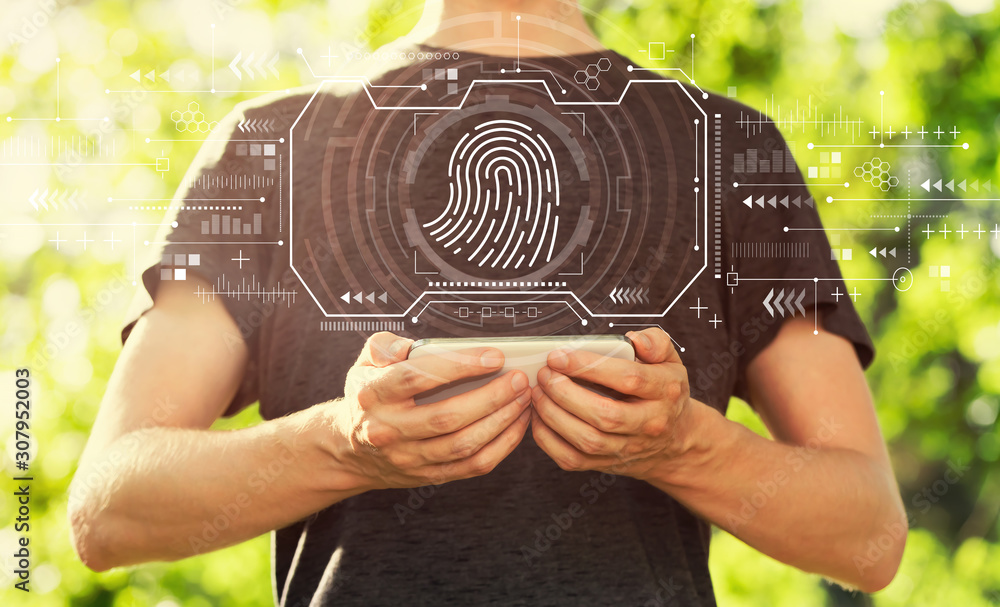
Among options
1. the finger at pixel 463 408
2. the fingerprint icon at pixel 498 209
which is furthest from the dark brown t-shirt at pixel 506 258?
the finger at pixel 463 408

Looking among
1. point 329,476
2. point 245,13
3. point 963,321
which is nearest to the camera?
point 329,476

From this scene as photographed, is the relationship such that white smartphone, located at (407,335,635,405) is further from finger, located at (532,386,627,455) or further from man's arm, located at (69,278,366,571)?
man's arm, located at (69,278,366,571)

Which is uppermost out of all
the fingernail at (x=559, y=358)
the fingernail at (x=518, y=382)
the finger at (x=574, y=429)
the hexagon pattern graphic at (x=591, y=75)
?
the hexagon pattern graphic at (x=591, y=75)

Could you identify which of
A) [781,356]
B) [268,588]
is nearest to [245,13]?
[781,356]

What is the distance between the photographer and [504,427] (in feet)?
1.94

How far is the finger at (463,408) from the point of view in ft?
1.88

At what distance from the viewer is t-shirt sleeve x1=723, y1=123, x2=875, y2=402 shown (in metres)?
0.87

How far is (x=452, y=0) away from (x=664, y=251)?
0.42 metres

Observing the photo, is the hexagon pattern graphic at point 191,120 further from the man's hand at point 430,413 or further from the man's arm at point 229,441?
the man's hand at point 430,413

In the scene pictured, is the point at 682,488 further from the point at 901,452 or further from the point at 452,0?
the point at 901,452

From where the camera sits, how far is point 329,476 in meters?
0.68

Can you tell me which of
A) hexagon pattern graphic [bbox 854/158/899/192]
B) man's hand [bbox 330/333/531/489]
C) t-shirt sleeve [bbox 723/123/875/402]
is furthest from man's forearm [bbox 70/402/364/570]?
hexagon pattern graphic [bbox 854/158/899/192]

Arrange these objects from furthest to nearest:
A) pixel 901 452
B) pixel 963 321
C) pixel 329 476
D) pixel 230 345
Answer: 1. pixel 901 452
2. pixel 963 321
3. pixel 230 345
4. pixel 329 476

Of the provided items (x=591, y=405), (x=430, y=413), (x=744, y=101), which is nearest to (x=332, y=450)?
(x=430, y=413)
